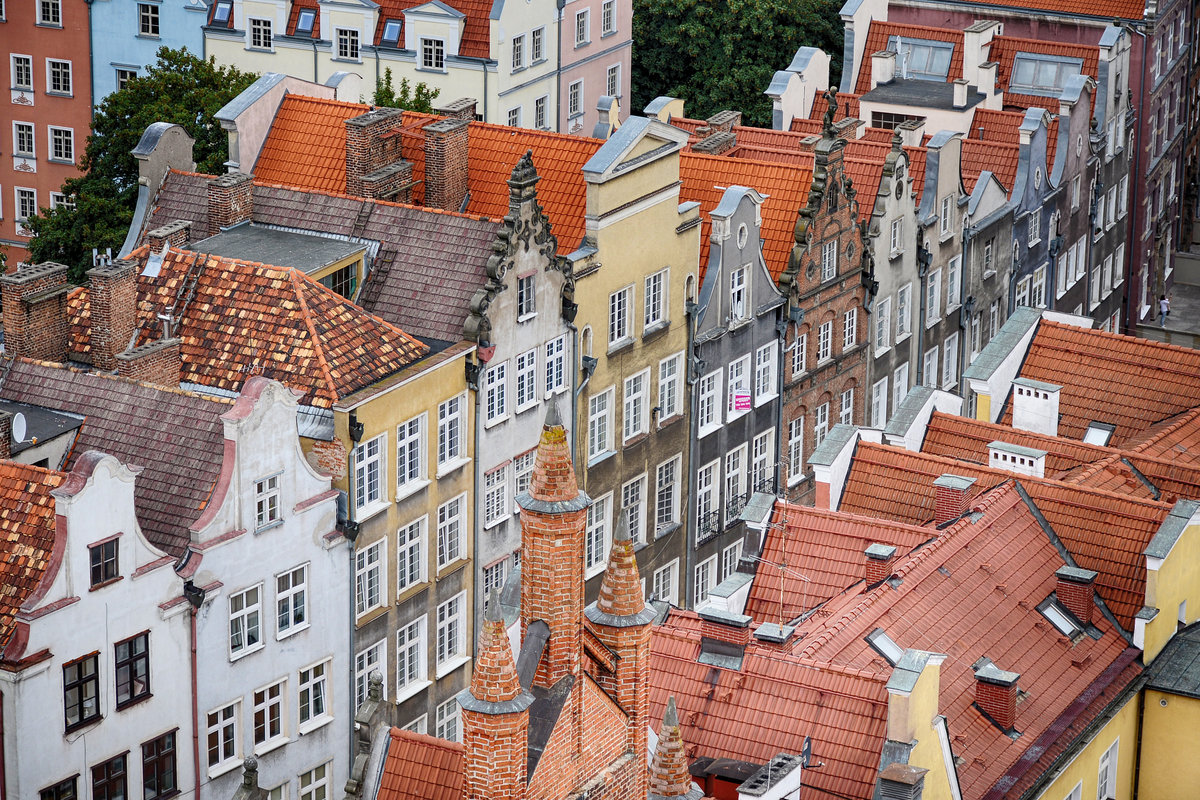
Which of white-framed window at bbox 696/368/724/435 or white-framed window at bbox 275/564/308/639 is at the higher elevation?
white-framed window at bbox 696/368/724/435

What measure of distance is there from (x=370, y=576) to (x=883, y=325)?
29.8 meters

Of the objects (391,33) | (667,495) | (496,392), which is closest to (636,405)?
(667,495)

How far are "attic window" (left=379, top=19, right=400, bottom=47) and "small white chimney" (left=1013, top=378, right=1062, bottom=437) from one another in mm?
45688

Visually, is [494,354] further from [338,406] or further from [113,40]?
[113,40]

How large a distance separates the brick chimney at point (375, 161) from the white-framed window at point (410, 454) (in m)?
13.2

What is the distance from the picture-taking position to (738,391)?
77.2m

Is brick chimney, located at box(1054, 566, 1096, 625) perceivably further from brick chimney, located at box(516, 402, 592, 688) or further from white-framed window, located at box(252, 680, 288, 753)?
brick chimney, located at box(516, 402, 592, 688)

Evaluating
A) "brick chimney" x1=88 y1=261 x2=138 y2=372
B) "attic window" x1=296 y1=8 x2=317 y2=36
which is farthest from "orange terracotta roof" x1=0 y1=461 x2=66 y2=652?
"attic window" x1=296 y1=8 x2=317 y2=36

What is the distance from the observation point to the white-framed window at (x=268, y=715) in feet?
193

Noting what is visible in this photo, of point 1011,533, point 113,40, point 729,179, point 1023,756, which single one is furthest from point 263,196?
point 113,40

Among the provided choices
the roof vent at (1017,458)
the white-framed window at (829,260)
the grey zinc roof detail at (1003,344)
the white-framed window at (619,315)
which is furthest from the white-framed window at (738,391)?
the roof vent at (1017,458)

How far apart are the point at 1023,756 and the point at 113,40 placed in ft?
236

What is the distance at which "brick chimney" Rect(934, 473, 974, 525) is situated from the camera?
Result: 199ft

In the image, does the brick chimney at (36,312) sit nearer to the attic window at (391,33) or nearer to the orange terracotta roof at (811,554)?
the orange terracotta roof at (811,554)
